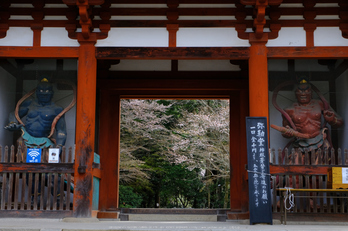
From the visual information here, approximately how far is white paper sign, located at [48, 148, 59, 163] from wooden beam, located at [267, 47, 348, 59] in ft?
12.9

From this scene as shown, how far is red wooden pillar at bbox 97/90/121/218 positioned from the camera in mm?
9914

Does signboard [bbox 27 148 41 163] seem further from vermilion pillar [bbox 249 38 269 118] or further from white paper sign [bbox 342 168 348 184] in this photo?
white paper sign [bbox 342 168 348 184]

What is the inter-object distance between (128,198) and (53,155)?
32.8 ft

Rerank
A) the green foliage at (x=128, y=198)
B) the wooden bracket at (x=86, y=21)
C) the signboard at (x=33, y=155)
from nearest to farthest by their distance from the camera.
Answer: the wooden bracket at (x=86, y=21) < the signboard at (x=33, y=155) < the green foliage at (x=128, y=198)

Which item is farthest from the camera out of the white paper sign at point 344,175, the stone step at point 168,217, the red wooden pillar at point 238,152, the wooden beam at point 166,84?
the wooden beam at point 166,84

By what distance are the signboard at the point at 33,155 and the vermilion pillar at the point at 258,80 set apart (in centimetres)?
361

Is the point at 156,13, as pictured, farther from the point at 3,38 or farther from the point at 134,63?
the point at 3,38

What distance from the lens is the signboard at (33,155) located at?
787cm

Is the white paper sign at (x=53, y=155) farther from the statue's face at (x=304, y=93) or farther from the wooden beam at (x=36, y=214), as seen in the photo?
the statue's face at (x=304, y=93)

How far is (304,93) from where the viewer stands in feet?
28.7

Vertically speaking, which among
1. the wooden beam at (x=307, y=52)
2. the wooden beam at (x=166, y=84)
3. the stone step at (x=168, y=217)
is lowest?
the stone step at (x=168, y=217)

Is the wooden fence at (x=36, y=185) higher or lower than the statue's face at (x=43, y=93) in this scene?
lower

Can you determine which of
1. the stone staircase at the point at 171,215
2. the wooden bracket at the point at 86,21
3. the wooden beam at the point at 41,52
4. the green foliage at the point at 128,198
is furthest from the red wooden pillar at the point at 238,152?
the green foliage at the point at 128,198

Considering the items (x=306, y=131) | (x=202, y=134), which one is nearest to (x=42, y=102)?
(x=306, y=131)
